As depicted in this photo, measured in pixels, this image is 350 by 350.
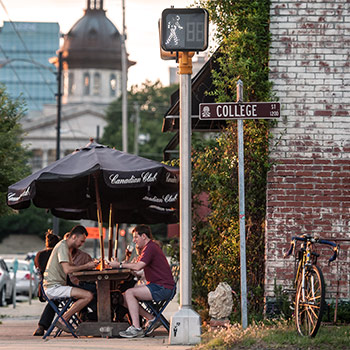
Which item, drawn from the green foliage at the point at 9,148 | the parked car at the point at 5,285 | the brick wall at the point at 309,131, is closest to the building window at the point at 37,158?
the parked car at the point at 5,285

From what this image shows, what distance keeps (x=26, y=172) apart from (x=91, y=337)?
7.84m

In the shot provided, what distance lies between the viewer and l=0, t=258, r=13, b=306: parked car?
2836 centimetres

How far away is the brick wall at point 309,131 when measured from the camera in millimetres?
12805

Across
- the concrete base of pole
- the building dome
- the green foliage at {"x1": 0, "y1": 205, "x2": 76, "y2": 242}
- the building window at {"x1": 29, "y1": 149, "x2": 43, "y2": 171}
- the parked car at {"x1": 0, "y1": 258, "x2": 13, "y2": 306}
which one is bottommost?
the parked car at {"x1": 0, "y1": 258, "x2": 13, "y2": 306}

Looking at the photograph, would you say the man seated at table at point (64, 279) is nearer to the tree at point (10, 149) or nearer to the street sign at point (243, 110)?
the street sign at point (243, 110)

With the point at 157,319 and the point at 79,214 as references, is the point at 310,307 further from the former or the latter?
the point at 79,214

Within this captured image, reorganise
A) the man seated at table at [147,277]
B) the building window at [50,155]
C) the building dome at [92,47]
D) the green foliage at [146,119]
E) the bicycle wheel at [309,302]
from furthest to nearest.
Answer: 1. the building dome at [92,47]
2. the building window at [50,155]
3. the green foliage at [146,119]
4. the man seated at table at [147,277]
5. the bicycle wheel at [309,302]

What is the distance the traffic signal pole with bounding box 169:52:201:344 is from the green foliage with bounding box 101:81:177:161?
76.3 meters

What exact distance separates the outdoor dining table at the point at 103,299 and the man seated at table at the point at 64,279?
0.13 m

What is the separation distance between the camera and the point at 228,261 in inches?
535

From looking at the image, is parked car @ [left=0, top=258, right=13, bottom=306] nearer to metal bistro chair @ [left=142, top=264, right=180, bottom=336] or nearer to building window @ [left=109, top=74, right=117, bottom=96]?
metal bistro chair @ [left=142, top=264, right=180, bottom=336]

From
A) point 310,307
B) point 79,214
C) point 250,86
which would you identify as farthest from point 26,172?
point 310,307

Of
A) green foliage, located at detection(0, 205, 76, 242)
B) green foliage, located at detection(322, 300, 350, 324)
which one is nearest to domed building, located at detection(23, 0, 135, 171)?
green foliage, located at detection(0, 205, 76, 242)

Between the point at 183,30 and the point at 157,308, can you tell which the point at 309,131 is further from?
the point at 157,308
